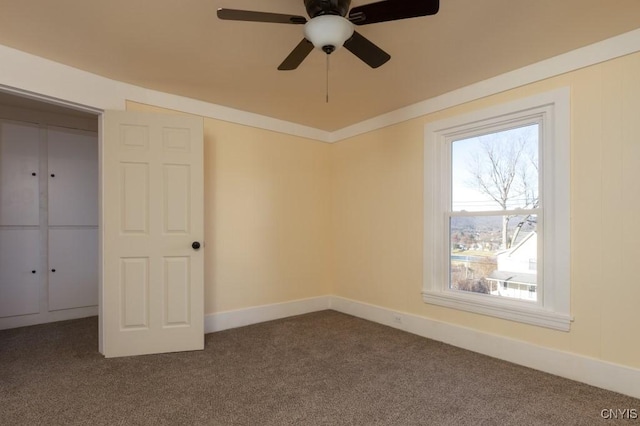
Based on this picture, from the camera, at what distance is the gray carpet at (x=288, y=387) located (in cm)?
199

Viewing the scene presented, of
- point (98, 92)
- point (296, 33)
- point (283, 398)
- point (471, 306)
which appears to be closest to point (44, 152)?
point (98, 92)

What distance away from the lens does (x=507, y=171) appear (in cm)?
296

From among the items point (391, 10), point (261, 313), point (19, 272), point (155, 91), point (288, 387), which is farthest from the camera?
point (261, 313)

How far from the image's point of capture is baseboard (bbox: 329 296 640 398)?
2.26m

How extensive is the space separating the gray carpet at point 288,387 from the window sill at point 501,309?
1.23ft

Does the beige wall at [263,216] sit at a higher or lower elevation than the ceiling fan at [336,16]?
lower

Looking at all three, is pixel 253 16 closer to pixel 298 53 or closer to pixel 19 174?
pixel 298 53

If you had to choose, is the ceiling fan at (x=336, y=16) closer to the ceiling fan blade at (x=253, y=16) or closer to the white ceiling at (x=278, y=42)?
the ceiling fan blade at (x=253, y=16)

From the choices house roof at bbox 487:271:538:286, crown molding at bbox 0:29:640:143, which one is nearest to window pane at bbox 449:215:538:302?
house roof at bbox 487:271:538:286

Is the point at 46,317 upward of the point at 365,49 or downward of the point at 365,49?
downward

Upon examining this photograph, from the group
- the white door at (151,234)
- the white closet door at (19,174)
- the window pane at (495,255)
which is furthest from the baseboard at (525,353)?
the white closet door at (19,174)

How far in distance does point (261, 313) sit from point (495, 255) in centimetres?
255

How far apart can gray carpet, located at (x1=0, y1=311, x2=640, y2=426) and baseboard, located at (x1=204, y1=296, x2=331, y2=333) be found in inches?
15.2

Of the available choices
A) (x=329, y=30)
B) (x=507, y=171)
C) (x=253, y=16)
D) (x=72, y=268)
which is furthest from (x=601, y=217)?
(x=72, y=268)
